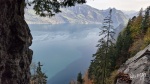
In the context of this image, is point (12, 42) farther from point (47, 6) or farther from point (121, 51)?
point (121, 51)

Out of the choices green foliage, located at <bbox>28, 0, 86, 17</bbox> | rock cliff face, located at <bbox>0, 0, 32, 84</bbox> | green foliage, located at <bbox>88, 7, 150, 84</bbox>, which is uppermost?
green foliage, located at <bbox>28, 0, 86, 17</bbox>

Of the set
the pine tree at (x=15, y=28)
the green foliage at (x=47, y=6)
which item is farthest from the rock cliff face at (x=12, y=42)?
the green foliage at (x=47, y=6)

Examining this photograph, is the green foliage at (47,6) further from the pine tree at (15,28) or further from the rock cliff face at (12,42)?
the rock cliff face at (12,42)

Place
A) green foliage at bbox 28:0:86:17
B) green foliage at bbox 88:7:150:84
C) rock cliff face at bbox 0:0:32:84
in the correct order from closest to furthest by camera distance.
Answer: rock cliff face at bbox 0:0:32:84 → green foliage at bbox 28:0:86:17 → green foliage at bbox 88:7:150:84

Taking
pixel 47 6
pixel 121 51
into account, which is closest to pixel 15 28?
pixel 47 6

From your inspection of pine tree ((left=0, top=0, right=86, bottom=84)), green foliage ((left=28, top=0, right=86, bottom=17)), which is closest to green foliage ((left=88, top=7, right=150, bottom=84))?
pine tree ((left=0, top=0, right=86, bottom=84))

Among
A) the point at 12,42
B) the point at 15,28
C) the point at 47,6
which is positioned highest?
the point at 47,6

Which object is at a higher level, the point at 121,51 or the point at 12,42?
the point at 12,42

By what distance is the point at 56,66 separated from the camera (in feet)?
457

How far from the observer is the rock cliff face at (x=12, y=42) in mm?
13109

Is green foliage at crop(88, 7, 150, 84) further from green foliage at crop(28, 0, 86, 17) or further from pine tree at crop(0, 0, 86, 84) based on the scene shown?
green foliage at crop(28, 0, 86, 17)

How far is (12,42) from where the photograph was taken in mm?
15586

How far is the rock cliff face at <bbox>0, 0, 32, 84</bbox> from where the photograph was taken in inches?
516

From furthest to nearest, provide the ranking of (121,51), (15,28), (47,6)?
(121,51) < (15,28) < (47,6)
